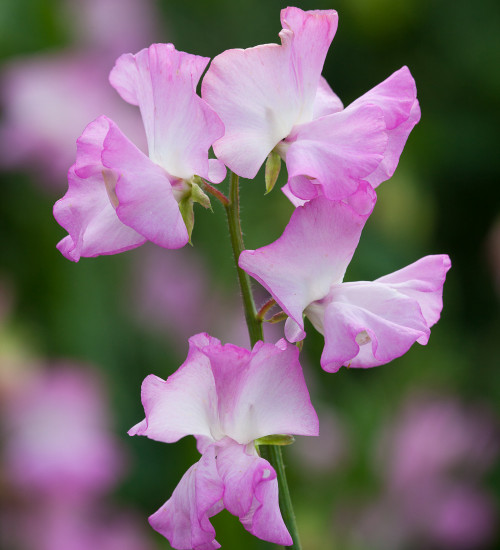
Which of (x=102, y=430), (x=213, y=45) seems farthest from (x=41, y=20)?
(x=102, y=430)

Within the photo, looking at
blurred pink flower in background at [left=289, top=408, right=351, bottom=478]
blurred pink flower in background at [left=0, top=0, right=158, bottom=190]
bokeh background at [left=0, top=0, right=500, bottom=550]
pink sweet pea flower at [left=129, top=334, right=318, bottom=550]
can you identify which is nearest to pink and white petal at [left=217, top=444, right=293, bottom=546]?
pink sweet pea flower at [left=129, top=334, right=318, bottom=550]

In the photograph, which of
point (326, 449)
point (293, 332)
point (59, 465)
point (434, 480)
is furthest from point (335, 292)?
point (434, 480)

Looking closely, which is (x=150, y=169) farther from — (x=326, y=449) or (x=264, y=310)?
(x=326, y=449)

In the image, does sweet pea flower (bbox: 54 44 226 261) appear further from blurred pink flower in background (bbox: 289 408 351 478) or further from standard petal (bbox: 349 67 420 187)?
blurred pink flower in background (bbox: 289 408 351 478)

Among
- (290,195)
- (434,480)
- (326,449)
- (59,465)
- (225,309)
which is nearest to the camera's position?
(290,195)

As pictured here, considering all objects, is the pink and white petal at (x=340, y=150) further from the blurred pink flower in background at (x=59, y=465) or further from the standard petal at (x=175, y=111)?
the blurred pink flower in background at (x=59, y=465)

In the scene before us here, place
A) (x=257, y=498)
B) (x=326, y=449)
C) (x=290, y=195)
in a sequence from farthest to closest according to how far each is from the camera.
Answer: (x=326, y=449) < (x=290, y=195) < (x=257, y=498)
